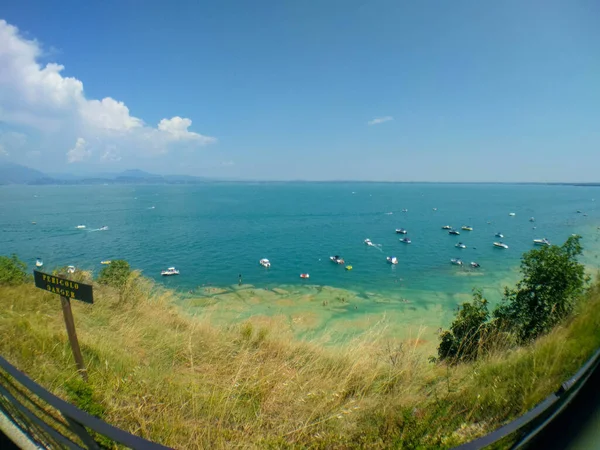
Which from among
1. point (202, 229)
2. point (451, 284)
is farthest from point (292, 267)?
point (202, 229)

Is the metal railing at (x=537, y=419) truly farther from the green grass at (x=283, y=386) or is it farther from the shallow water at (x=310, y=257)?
the shallow water at (x=310, y=257)

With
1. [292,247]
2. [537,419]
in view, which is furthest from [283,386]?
[292,247]

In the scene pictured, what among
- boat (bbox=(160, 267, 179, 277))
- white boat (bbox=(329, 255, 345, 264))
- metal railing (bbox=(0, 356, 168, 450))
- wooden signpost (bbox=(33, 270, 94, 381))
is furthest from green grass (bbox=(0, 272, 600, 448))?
white boat (bbox=(329, 255, 345, 264))

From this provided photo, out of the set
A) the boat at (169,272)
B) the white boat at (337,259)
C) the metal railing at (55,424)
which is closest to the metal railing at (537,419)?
the metal railing at (55,424)

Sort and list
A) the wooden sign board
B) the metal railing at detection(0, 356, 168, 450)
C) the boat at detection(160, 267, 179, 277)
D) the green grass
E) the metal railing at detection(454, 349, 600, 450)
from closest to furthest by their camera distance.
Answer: the metal railing at detection(0, 356, 168, 450) < the metal railing at detection(454, 349, 600, 450) < the green grass < the wooden sign board < the boat at detection(160, 267, 179, 277)

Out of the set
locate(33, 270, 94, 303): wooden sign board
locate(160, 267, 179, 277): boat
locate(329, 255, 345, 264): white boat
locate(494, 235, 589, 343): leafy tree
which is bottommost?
locate(160, 267, 179, 277): boat

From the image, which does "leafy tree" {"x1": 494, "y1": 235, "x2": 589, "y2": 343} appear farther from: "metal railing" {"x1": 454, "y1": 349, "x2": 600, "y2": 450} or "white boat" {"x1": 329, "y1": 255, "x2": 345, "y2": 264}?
"white boat" {"x1": 329, "y1": 255, "x2": 345, "y2": 264}
